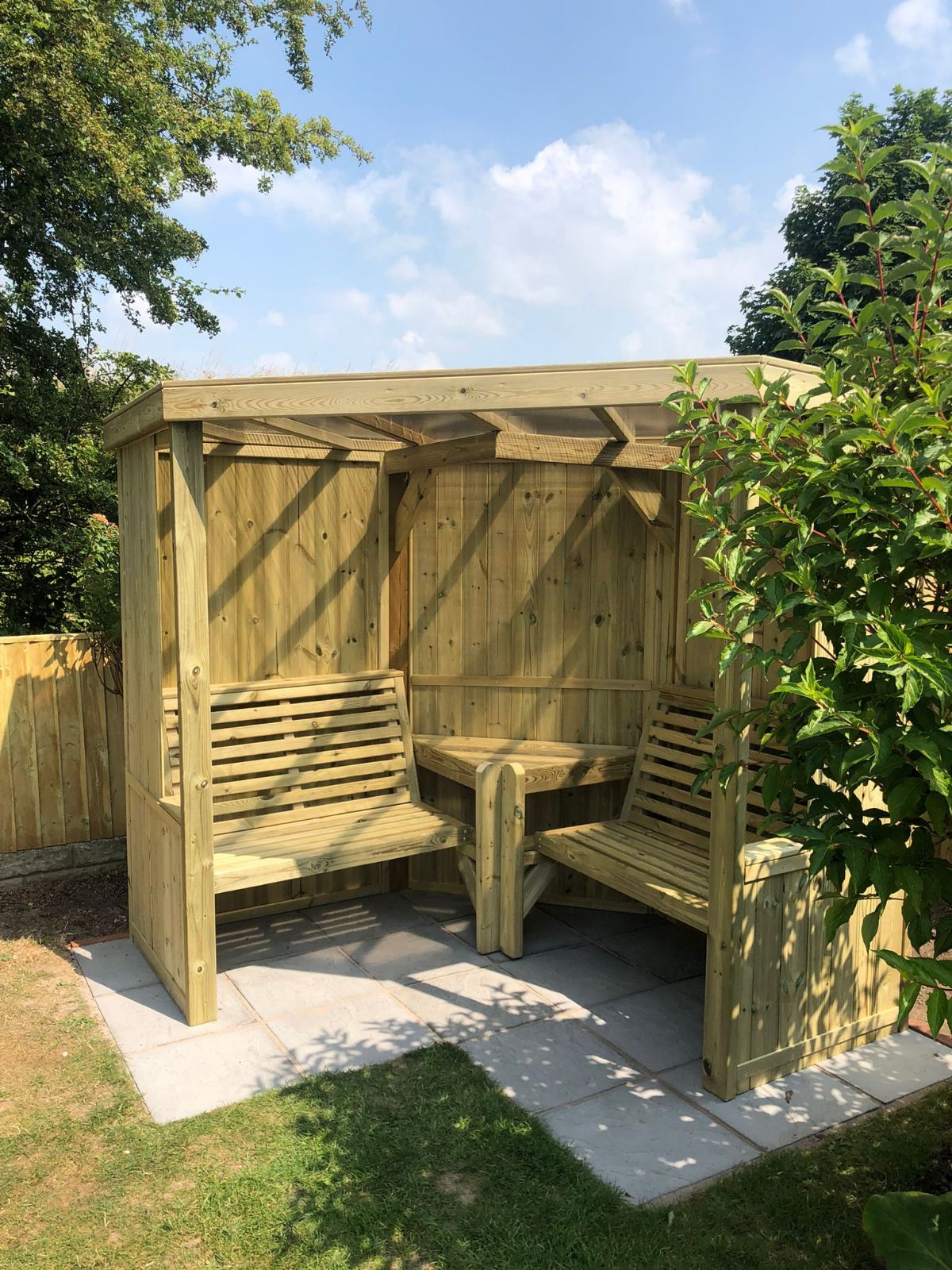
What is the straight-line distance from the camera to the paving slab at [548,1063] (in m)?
3.28

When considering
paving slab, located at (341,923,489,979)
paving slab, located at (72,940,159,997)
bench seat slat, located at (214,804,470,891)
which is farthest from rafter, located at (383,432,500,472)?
paving slab, located at (72,940,159,997)

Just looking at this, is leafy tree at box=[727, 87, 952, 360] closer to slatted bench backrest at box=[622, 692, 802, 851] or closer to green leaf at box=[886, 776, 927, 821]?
slatted bench backrest at box=[622, 692, 802, 851]

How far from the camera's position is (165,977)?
4.04 metres

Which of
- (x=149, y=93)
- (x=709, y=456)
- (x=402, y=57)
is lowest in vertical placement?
(x=709, y=456)

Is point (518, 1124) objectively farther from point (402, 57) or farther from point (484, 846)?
point (402, 57)

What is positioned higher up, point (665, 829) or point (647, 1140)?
point (665, 829)

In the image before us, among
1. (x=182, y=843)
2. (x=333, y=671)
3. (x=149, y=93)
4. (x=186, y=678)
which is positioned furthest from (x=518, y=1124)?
(x=149, y=93)

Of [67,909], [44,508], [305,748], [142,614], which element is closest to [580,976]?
[305,748]

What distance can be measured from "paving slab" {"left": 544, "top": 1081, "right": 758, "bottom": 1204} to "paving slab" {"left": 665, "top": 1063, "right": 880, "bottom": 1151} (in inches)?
2.8

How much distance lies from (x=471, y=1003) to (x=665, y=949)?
115 cm

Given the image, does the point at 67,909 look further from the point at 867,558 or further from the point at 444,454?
the point at 867,558

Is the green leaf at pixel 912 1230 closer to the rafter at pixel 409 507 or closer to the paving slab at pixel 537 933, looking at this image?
the paving slab at pixel 537 933

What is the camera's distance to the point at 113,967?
424cm

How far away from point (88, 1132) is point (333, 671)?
2.68 m
